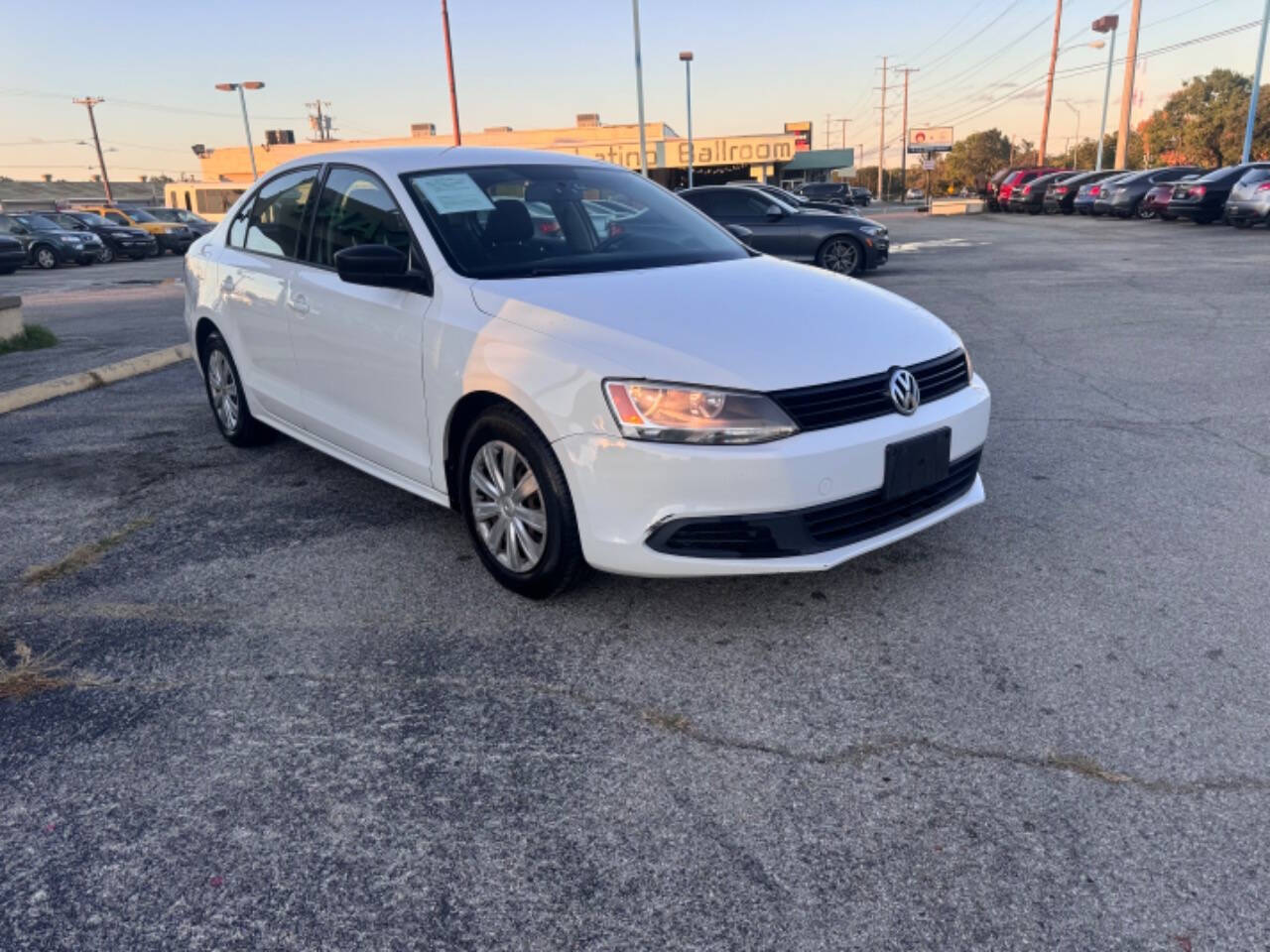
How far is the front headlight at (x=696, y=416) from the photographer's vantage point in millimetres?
2945

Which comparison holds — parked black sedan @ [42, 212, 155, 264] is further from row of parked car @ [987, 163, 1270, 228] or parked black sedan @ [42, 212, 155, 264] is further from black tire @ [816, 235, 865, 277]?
row of parked car @ [987, 163, 1270, 228]

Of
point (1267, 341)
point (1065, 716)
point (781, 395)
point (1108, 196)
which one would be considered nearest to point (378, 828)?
point (781, 395)

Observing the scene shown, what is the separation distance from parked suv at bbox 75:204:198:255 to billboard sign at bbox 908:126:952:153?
5897 cm

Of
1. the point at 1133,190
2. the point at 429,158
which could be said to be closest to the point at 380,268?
A: the point at 429,158

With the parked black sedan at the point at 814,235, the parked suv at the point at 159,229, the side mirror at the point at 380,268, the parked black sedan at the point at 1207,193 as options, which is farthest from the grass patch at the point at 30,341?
the parked black sedan at the point at 1207,193

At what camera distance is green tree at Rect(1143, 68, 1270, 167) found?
68625 millimetres

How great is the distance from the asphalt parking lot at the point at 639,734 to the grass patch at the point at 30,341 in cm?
585

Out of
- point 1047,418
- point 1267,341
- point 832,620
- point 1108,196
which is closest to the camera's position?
point 832,620

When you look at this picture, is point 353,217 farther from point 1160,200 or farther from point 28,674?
point 1160,200

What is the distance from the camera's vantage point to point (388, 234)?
401 centimetres

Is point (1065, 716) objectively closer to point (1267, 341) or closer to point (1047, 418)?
point (1047, 418)

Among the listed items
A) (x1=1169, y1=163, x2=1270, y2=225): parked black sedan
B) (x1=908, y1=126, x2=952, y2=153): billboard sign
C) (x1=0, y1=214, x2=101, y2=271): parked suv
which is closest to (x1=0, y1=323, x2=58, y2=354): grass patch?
(x1=0, y1=214, x2=101, y2=271): parked suv

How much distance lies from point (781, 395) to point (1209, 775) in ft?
5.08

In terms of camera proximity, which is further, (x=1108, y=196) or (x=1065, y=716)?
(x=1108, y=196)
